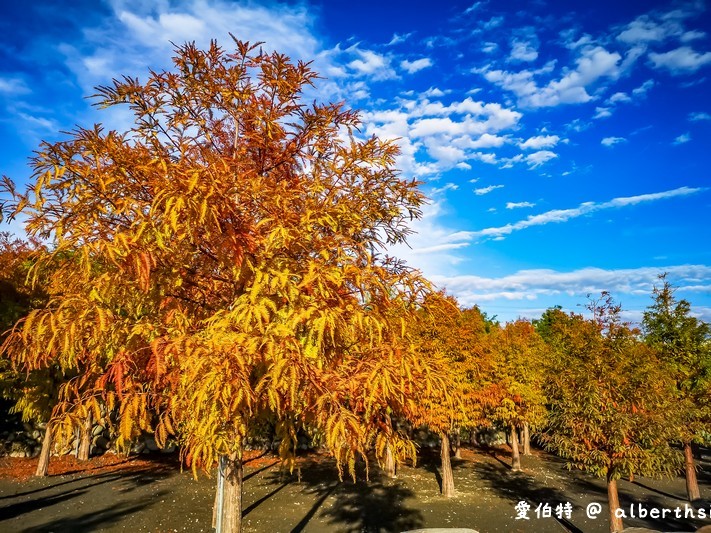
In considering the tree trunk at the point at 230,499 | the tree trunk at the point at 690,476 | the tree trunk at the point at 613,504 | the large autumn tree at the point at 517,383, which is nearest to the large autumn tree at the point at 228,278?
the tree trunk at the point at 230,499

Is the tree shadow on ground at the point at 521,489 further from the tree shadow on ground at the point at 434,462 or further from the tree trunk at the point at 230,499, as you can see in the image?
→ the tree trunk at the point at 230,499

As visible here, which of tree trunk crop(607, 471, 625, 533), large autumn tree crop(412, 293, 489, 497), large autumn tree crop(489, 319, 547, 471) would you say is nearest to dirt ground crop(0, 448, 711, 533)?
tree trunk crop(607, 471, 625, 533)

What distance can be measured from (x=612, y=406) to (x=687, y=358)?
10600 millimetres

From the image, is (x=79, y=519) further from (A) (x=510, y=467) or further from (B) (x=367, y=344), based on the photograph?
(A) (x=510, y=467)

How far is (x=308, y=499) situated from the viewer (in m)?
18.4

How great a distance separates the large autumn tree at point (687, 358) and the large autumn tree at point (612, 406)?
721cm

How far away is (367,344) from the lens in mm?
5754

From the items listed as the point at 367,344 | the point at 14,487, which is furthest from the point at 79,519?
the point at 367,344

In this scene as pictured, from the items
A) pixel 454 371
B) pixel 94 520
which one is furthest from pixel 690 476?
pixel 94 520

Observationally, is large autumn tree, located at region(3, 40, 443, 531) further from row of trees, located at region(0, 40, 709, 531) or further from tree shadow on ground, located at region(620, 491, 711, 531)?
tree shadow on ground, located at region(620, 491, 711, 531)

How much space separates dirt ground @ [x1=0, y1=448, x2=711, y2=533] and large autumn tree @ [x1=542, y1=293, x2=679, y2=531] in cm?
417

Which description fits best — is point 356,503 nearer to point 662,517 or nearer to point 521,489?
point 521,489

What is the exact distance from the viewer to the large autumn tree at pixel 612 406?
13086 mm

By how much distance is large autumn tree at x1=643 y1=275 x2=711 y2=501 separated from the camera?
762 inches
